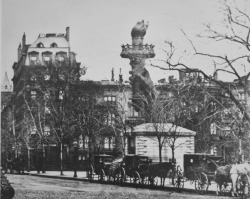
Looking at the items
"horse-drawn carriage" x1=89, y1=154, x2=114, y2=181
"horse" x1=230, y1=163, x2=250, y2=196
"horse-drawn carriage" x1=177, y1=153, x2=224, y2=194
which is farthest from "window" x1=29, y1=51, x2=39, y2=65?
"horse" x1=230, y1=163, x2=250, y2=196

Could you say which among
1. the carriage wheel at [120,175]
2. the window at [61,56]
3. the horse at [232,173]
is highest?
the window at [61,56]

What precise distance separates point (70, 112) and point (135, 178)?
64.9 ft

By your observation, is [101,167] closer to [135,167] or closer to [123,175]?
[123,175]

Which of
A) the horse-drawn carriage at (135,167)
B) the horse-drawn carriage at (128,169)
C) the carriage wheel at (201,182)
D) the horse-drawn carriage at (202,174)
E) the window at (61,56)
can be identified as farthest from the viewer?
the window at (61,56)

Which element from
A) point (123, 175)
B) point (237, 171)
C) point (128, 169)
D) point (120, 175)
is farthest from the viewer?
point (120, 175)

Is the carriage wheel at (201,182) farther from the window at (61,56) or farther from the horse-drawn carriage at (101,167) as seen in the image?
the window at (61,56)

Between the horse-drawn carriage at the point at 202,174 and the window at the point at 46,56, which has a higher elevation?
the window at the point at 46,56

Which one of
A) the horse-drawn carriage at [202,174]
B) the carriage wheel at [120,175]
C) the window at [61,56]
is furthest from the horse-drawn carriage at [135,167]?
the window at [61,56]

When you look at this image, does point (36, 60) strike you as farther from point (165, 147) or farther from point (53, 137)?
point (165, 147)

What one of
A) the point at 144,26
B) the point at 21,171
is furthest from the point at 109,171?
the point at 21,171

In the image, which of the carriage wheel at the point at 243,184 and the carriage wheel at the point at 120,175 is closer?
the carriage wheel at the point at 243,184

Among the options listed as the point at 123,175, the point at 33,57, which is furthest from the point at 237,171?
the point at 33,57

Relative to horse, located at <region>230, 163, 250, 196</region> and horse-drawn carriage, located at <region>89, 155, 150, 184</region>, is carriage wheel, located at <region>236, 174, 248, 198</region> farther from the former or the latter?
horse-drawn carriage, located at <region>89, 155, 150, 184</region>

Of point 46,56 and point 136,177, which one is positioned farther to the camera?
point 46,56
